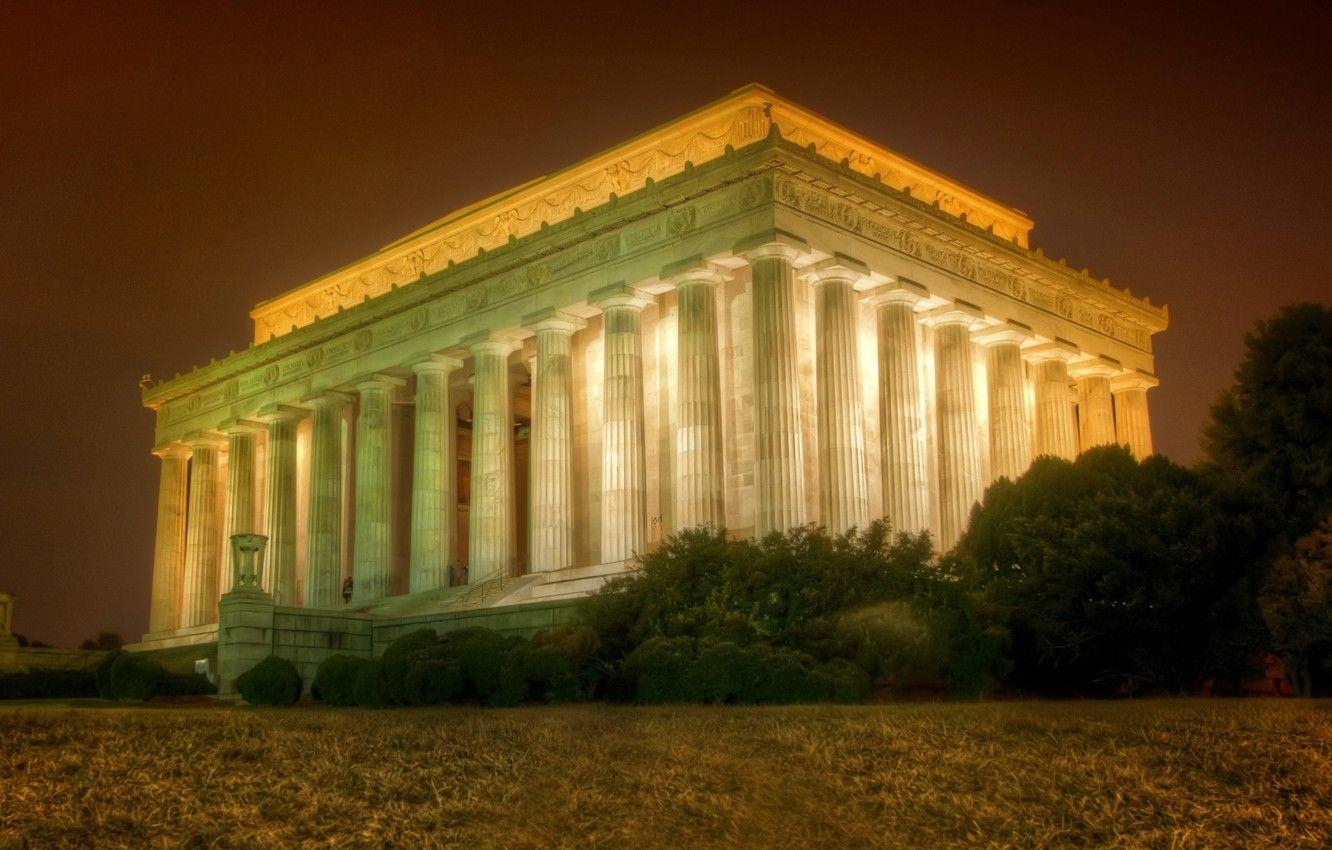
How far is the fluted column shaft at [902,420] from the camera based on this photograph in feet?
147

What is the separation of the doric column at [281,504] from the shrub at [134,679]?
2644 centimetres

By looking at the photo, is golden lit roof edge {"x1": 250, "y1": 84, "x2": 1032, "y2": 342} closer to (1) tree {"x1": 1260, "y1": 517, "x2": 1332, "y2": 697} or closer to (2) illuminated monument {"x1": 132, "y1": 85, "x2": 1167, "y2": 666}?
(2) illuminated monument {"x1": 132, "y1": 85, "x2": 1167, "y2": 666}

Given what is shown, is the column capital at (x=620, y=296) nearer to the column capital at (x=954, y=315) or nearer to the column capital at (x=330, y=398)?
the column capital at (x=954, y=315)

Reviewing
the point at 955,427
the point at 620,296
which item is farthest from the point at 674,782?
the point at 955,427

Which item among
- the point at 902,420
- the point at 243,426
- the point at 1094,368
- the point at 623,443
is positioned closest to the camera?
the point at 623,443

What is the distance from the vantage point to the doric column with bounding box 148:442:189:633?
68.8 m

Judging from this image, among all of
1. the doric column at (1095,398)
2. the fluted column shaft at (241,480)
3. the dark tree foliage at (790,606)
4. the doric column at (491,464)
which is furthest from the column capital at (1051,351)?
the fluted column shaft at (241,480)

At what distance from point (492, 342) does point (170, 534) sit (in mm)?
27569

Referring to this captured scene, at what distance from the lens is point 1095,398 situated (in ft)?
183

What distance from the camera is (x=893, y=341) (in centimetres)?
4600

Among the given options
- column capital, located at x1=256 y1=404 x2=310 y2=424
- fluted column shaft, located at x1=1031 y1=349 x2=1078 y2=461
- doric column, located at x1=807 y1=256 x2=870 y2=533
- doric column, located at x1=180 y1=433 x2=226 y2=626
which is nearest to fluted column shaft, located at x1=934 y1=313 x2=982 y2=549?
doric column, located at x1=807 y1=256 x2=870 y2=533

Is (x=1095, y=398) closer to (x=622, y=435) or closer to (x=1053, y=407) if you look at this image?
(x=1053, y=407)

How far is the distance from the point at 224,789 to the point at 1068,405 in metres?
43.9

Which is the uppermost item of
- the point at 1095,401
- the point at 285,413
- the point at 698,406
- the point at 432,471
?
the point at 285,413
